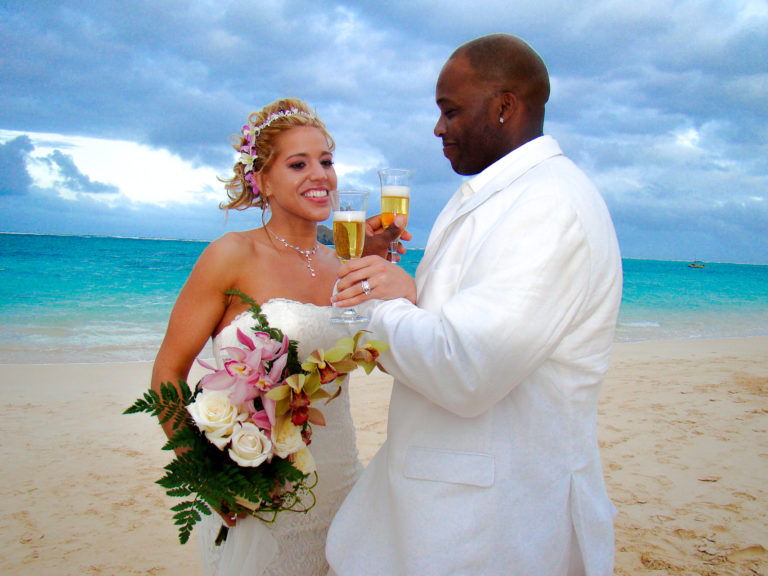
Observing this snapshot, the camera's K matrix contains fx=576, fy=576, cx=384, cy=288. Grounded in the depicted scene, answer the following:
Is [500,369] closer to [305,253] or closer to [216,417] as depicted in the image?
[216,417]

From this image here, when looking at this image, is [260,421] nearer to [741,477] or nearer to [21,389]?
[741,477]

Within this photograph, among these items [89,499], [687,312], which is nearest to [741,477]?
[89,499]

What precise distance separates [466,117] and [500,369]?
3.33 feet

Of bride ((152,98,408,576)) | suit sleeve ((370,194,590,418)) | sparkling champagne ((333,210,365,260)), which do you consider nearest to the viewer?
suit sleeve ((370,194,590,418))

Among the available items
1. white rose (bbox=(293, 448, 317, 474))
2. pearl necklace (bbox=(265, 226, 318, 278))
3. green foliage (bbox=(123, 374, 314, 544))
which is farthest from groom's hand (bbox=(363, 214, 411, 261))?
green foliage (bbox=(123, 374, 314, 544))

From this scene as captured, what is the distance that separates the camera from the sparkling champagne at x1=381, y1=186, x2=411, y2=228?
2602mm

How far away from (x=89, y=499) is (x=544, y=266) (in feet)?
18.3

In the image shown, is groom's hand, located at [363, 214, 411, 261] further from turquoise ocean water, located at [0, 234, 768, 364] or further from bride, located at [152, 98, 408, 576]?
turquoise ocean water, located at [0, 234, 768, 364]

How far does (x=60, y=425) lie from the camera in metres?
7.36

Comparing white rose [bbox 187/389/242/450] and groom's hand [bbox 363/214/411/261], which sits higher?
groom's hand [bbox 363/214/411/261]

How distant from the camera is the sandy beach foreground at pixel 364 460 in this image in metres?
4.61

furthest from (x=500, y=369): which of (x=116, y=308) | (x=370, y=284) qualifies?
(x=116, y=308)

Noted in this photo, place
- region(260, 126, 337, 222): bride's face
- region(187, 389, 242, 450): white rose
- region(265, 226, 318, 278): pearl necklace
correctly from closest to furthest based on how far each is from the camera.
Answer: region(187, 389, 242, 450): white rose, region(260, 126, 337, 222): bride's face, region(265, 226, 318, 278): pearl necklace

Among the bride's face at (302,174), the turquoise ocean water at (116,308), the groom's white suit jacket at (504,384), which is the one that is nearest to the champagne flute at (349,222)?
the groom's white suit jacket at (504,384)
